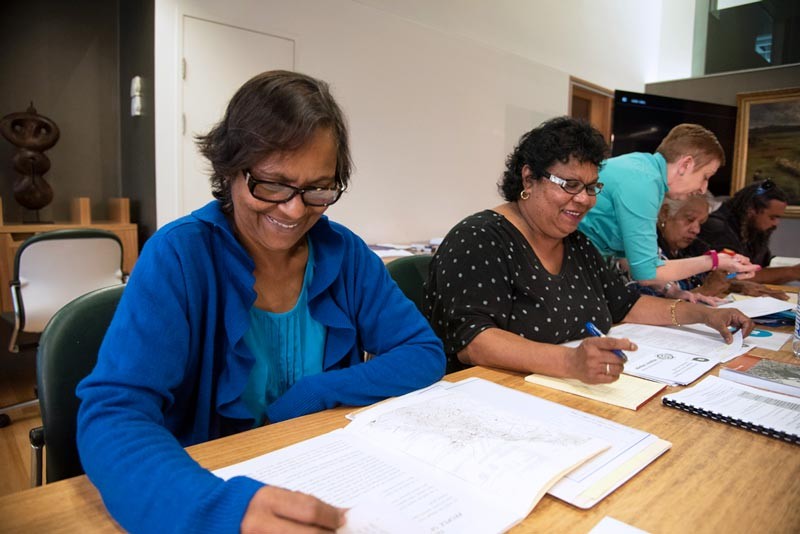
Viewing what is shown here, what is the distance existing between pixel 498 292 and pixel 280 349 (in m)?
0.59

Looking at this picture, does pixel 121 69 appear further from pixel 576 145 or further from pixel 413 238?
pixel 576 145

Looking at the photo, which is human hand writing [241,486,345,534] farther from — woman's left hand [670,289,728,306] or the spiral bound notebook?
woman's left hand [670,289,728,306]

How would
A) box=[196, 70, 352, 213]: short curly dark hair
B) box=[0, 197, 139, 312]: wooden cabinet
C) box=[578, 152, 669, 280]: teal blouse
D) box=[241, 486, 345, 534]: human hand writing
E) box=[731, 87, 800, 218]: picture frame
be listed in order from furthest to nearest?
box=[731, 87, 800, 218]: picture frame
box=[0, 197, 139, 312]: wooden cabinet
box=[578, 152, 669, 280]: teal blouse
box=[196, 70, 352, 213]: short curly dark hair
box=[241, 486, 345, 534]: human hand writing

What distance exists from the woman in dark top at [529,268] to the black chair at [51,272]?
6.28 ft

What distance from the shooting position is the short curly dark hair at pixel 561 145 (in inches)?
57.8

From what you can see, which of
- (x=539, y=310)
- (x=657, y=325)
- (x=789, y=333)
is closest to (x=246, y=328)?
(x=539, y=310)

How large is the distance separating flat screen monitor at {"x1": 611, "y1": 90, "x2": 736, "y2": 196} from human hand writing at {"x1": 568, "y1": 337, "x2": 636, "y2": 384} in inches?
146

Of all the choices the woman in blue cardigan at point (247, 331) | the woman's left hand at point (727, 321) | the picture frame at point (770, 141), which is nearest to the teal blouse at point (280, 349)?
the woman in blue cardigan at point (247, 331)

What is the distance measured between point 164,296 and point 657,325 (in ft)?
4.97

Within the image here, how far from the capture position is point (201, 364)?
94 cm

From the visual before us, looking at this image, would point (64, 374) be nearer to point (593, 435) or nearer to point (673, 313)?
point (593, 435)

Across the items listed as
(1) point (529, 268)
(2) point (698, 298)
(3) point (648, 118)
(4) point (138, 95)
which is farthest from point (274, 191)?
(3) point (648, 118)

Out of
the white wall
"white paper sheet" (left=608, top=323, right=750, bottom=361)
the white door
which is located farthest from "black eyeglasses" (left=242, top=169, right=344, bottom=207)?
the white wall

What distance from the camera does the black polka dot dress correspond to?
4.47 ft
